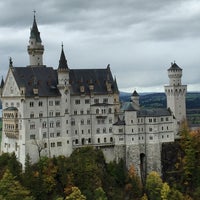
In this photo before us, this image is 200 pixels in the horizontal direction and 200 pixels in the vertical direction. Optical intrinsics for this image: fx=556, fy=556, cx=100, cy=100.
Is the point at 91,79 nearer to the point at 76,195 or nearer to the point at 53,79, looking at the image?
the point at 53,79

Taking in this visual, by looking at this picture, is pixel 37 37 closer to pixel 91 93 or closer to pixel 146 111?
pixel 91 93

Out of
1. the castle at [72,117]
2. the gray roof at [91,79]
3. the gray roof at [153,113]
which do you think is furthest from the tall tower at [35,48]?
the gray roof at [153,113]

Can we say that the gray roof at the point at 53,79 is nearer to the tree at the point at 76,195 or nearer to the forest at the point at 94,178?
the forest at the point at 94,178

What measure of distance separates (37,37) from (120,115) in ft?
80.4

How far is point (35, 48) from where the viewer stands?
4668 inches

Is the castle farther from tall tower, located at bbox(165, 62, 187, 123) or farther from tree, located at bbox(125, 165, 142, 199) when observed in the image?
tree, located at bbox(125, 165, 142, 199)

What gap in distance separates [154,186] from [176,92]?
24576 millimetres

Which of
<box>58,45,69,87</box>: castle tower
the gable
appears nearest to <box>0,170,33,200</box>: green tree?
the gable

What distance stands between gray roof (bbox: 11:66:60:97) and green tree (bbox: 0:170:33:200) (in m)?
17.8

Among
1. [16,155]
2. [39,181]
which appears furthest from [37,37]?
[39,181]

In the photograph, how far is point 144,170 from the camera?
381 feet

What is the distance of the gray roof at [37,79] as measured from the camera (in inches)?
4269

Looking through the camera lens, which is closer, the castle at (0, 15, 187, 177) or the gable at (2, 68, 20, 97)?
the castle at (0, 15, 187, 177)

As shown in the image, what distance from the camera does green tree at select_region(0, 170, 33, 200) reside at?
95062mm
